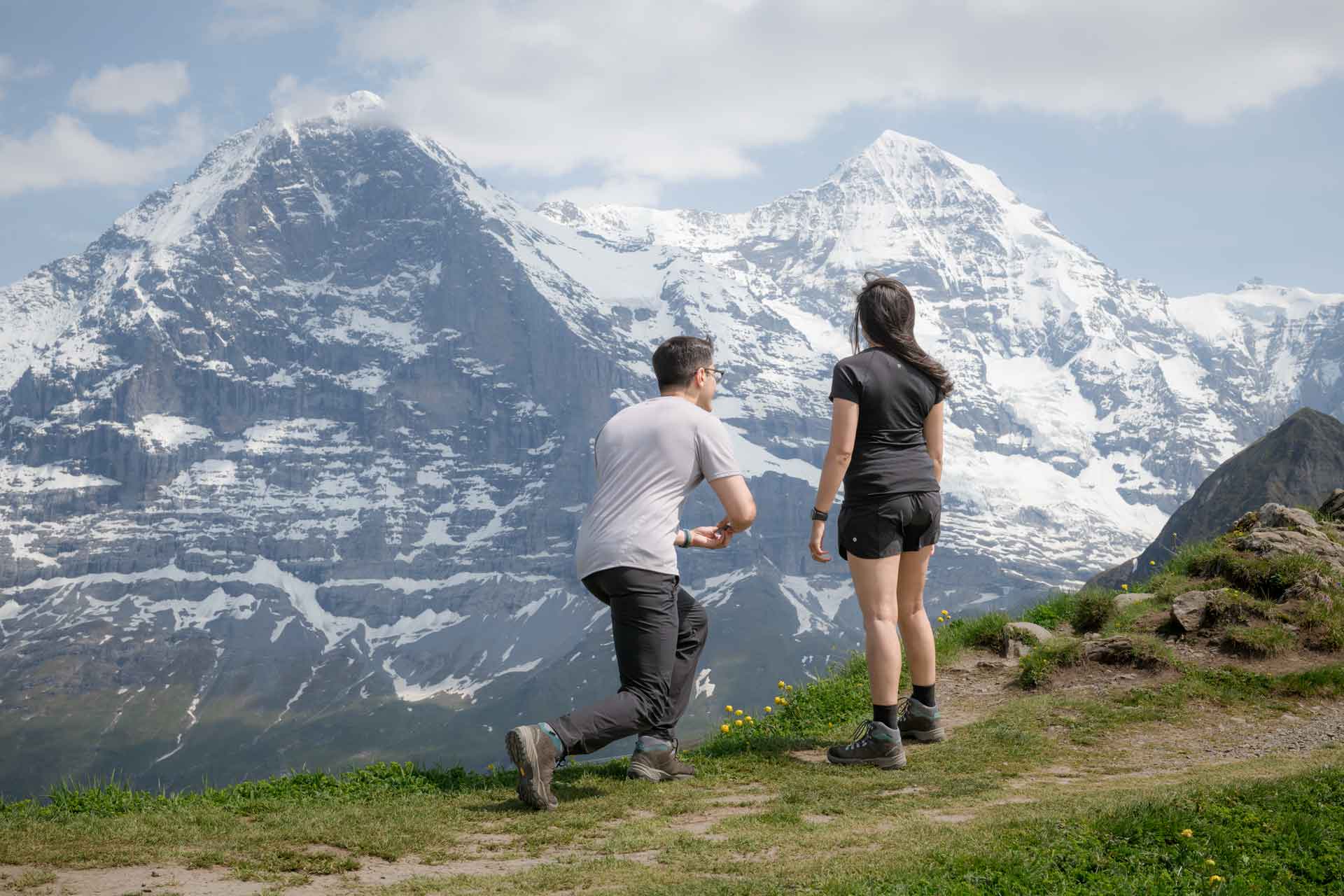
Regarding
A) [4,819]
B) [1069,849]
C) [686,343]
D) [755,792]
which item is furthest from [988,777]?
[4,819]

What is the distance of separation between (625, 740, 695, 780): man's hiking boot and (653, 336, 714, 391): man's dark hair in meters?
2.73

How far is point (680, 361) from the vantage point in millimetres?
7941

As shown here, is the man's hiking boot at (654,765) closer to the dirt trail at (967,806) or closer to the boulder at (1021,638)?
the dirt trail at (967,806)

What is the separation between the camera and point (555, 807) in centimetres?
727

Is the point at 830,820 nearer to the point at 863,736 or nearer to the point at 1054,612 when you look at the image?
the point at 863,736

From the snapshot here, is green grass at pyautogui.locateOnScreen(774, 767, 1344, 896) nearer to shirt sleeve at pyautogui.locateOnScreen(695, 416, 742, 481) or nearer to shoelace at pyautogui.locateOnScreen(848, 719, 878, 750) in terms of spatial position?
shoelace at pyautogui.locateOnScreen(848, 719, 878, 750)

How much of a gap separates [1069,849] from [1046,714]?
460 centimetres

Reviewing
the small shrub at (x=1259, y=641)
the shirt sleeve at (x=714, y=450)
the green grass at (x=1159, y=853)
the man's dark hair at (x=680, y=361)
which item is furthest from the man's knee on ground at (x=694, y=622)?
the small shrub at (x=1259, y=641)

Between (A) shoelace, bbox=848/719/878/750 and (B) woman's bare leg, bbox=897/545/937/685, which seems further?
(B) woman's bare leg, bbox=897/545/937/685

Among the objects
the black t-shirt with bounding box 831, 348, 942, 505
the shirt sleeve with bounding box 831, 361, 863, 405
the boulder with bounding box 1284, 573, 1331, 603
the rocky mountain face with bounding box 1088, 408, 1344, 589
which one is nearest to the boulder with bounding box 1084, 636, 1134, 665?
the boulder with bounding box 1284, 573, 1331, 603

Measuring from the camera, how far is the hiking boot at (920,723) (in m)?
9.29

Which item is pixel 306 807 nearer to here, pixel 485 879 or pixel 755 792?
pixel 485 879

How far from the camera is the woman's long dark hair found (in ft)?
28.0

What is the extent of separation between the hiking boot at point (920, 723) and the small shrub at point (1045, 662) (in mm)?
2237
